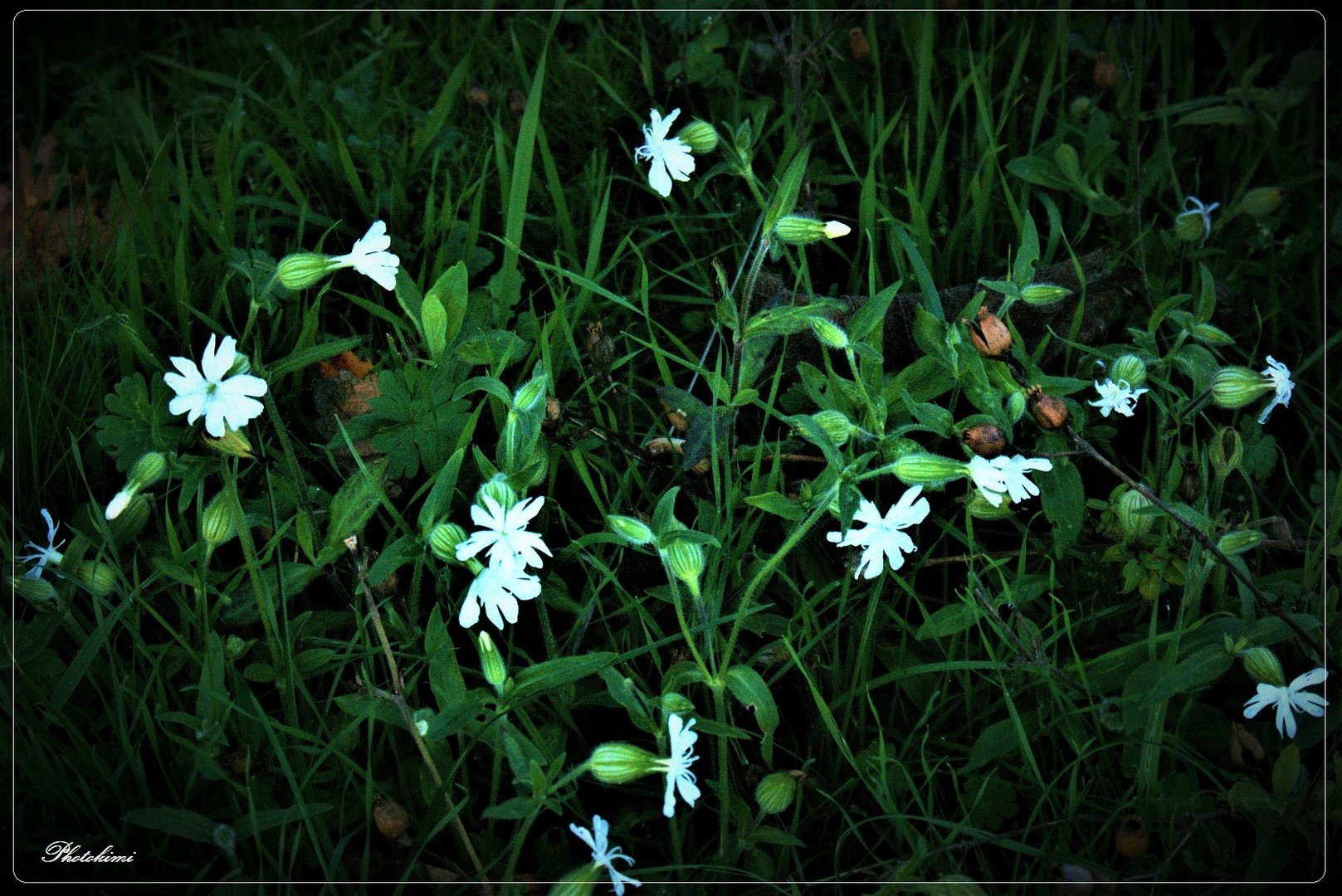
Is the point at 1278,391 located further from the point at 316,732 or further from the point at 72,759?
the point at 72,759

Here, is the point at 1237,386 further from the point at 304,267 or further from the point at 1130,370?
the point at 304,267

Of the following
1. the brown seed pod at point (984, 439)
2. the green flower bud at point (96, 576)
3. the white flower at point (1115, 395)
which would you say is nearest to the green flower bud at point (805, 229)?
the brown seed pod at point (984, 439)

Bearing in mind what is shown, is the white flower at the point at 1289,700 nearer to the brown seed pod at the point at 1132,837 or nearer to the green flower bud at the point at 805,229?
the brown seed pod at the point at 1132,837

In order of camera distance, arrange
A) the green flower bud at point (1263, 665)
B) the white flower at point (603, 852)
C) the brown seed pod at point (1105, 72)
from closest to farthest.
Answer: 1. the white flower at point (603, 852)
2. the green flower bud at point (1263, 665)
3. the brown seed pod at point (1105, 72)

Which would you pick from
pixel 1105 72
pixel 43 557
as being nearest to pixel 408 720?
pixel 43 557

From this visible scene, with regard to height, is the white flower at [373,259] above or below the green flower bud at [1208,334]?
above
